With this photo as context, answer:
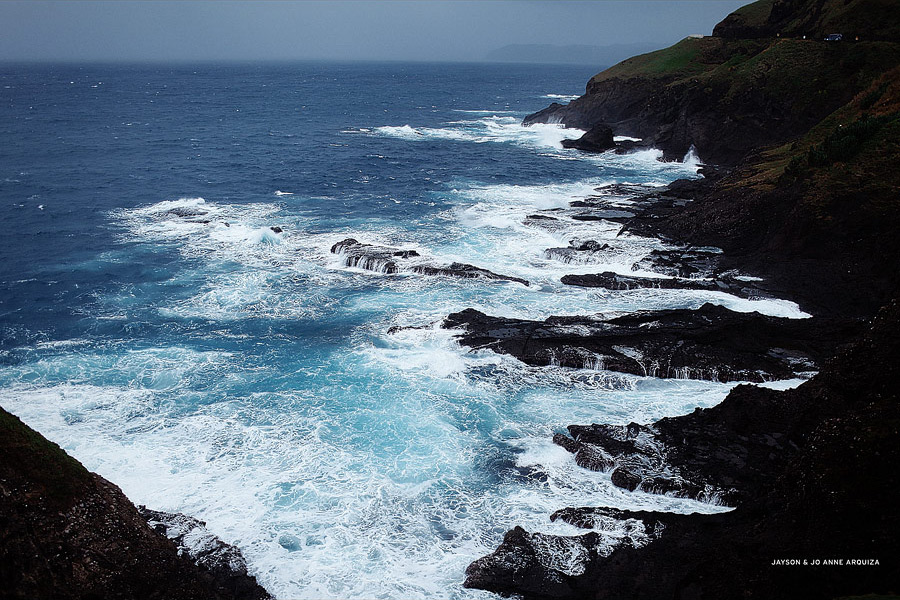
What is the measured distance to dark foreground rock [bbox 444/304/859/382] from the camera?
28.0m

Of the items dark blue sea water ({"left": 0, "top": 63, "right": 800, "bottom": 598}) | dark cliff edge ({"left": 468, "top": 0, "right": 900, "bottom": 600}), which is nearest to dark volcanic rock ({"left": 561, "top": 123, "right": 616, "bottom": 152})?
dark blue sea water ({"left": 0, "top": 63, "right": 800, "bottom": 598})

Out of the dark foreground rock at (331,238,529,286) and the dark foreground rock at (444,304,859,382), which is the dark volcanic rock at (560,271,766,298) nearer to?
the dark foreground rock at (331,238,529,286)

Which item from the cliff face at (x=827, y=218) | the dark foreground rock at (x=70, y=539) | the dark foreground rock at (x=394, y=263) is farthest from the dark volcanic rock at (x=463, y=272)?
the dark foreground rock at (x=70, y=539)

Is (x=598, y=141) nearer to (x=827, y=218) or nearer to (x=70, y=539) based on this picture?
(x=827, y=218)

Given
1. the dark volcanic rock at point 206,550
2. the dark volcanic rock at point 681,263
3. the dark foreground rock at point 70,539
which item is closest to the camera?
the dark foreground rock at point 70,539

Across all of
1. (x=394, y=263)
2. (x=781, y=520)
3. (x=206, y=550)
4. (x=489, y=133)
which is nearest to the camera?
(x=781, y=520)

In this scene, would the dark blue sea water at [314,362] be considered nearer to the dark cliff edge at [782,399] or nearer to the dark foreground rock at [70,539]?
the dark cliff edge at [782,399]

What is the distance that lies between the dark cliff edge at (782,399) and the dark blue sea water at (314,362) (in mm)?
1135

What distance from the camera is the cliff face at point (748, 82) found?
63.5 metres

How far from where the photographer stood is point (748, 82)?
71438 millimetres

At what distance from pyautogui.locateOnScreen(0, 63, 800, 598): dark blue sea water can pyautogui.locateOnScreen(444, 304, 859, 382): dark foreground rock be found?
0.91 m

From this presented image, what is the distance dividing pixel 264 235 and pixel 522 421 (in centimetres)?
3179

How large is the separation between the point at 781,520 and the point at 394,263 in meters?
31.8

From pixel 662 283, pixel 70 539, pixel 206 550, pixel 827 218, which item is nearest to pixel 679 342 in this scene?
pixel 662 283
